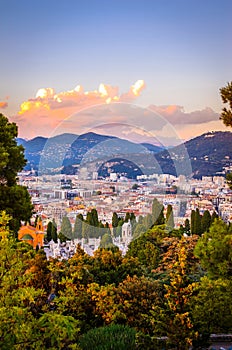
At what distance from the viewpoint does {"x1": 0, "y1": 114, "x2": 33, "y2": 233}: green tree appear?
6229 mm

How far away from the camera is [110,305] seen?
496 centimetres

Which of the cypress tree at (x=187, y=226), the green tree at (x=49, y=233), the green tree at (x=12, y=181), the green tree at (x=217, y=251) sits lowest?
the green tree at (x=49, y=233)

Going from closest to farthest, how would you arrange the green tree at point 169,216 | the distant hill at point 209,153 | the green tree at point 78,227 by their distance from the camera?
the green tree at point 78,227
the green tree at point 169,216
the distant hill at point 209,153

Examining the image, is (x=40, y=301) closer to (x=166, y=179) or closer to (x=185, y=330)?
(x=185, y=330)

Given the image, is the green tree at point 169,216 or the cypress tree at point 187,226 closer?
the green tree at point 169,216

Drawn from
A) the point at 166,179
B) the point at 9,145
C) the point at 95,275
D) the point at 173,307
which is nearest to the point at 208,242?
the point at 173,307

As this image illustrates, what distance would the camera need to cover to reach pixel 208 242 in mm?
5113

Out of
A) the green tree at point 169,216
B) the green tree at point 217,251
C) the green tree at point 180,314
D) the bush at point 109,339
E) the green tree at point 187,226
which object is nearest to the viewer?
the bush at point 109,339

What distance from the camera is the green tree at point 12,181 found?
6.23 metres

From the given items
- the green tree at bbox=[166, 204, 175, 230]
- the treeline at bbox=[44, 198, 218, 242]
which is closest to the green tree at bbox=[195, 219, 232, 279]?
the treeline at bbox=[44, 198, 218, 242]

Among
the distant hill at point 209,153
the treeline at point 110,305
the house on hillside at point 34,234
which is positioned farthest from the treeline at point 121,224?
the treeline at point 110,305

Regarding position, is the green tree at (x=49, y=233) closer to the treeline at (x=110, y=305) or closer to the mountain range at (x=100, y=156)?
the mountain range at (x=100, y=156)

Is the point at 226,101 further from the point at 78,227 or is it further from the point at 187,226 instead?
the point at 187,226

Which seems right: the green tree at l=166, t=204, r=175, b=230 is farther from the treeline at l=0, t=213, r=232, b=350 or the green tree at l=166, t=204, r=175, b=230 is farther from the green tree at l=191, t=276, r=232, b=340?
the green tree at l=191, t=276, r=232, b=340
